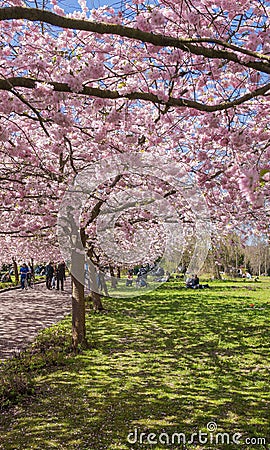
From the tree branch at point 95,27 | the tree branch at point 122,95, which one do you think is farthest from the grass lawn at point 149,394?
the tree branch at point 95,27

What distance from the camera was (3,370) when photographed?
7.18 metres

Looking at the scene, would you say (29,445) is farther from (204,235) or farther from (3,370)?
(204,235)

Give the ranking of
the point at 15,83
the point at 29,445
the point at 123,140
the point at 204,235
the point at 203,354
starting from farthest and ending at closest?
the point at 204,235, the point at 203,354, the point at 123,140, the point at 29,445, the point at 15,83

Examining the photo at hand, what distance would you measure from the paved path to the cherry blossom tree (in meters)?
3.19

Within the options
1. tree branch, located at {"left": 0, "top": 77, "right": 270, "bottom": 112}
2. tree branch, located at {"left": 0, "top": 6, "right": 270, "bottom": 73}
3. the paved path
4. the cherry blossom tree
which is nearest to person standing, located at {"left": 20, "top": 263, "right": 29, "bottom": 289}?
the paved path

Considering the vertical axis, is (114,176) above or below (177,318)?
above

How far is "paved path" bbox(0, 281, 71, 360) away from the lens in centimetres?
974

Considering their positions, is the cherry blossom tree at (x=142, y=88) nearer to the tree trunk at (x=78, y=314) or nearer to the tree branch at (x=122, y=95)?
the tree branch at (x=122, y=95)

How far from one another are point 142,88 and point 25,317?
10123 millimetres

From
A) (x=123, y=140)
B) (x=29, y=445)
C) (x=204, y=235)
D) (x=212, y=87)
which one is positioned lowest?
(x=29, y=445)

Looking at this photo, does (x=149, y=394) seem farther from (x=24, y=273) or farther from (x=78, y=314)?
(x=24, y=273)

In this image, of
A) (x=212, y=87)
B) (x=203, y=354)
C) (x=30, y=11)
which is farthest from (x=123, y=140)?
(x=203, y=354)

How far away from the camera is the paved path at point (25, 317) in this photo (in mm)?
9742

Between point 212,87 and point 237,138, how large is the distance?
1.44 metres
